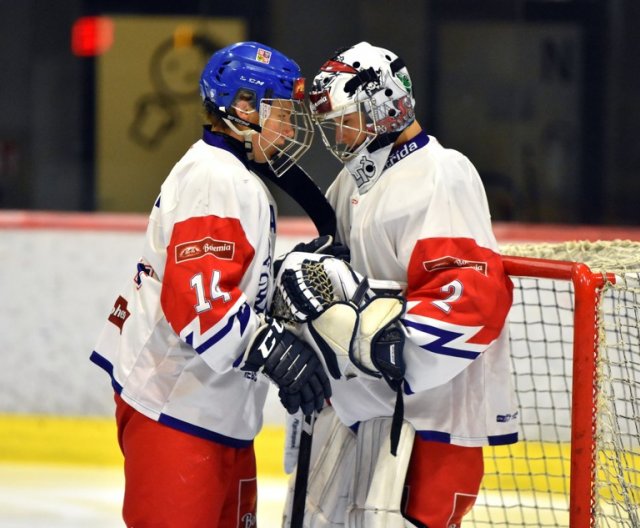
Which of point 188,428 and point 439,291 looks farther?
point 188,428

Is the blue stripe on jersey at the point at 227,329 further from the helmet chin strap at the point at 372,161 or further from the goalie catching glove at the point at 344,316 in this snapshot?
the helmet chin strap at the point at 372,161

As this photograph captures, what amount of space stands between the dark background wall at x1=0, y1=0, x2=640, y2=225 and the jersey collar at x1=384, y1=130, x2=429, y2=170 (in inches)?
102

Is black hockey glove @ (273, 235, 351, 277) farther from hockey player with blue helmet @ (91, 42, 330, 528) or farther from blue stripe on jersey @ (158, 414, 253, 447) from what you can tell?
blue stripe on jersey @ (158, 414, 253, 447)

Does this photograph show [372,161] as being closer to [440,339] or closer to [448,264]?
[448,264]

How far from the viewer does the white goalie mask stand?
241 centimetres

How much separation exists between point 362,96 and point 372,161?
141mm

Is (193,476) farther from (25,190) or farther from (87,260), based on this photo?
(25,190)

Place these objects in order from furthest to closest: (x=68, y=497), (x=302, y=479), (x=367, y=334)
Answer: (x=68, y=497)
(x=302, y=479)
(x=367, y=334)

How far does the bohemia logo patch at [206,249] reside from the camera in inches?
90.5

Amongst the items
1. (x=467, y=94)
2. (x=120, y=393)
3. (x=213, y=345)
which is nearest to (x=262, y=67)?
(x=213, y=345)

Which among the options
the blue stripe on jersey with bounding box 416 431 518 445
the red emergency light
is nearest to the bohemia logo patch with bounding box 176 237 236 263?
the blue stripe on jersey with bounding box 416 431 518 445

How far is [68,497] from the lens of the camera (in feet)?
13.2

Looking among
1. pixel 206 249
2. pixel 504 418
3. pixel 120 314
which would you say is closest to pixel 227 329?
pixel 206 249

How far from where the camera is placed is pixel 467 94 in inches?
200
